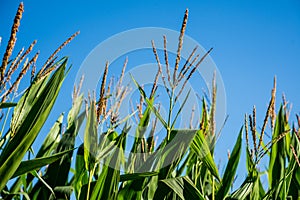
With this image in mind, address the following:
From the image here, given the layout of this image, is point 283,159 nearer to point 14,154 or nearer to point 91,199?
point 91,199

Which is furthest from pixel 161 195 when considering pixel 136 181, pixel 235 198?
pixel 235 198

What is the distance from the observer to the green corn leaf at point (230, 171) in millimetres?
1635

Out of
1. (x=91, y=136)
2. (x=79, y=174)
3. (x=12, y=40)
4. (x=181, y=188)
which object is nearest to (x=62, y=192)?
(x=79, y=174)

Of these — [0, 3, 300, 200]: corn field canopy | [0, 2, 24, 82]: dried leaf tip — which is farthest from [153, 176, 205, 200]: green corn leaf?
[0, 2, 24, 82]: dried leaf tip

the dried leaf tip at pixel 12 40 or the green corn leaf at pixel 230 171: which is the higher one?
the dried leaf tip at pixel 12 40

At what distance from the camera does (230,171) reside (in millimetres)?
1665

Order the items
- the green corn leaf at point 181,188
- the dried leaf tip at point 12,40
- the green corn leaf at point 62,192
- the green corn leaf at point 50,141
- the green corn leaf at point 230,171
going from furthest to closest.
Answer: the green corn leaf at point 50,141 → the green corn leaf at point 230,171 → the green corn leaf at point 62,192 → the green corn leaf at point 181,188 → the dried leaf tip at point 12,40

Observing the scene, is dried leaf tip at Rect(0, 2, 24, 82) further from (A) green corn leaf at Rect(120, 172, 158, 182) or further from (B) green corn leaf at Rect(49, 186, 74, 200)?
(B) green corn leaf at Rect(49, 186, 74, 200)

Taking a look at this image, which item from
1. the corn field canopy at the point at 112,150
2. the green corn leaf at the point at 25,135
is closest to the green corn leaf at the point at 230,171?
the corn field canopy at the point at 112,150

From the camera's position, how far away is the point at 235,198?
165 centimetres

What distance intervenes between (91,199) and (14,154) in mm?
468

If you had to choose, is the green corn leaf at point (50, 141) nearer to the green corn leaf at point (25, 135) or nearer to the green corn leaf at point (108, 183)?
the green corn leaf at point (108, 183)

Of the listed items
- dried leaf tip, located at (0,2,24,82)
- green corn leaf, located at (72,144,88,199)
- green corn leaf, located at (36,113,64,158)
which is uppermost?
dried leaf tip, located at (0,2,24,82)

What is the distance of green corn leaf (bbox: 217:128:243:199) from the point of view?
5.36ft
